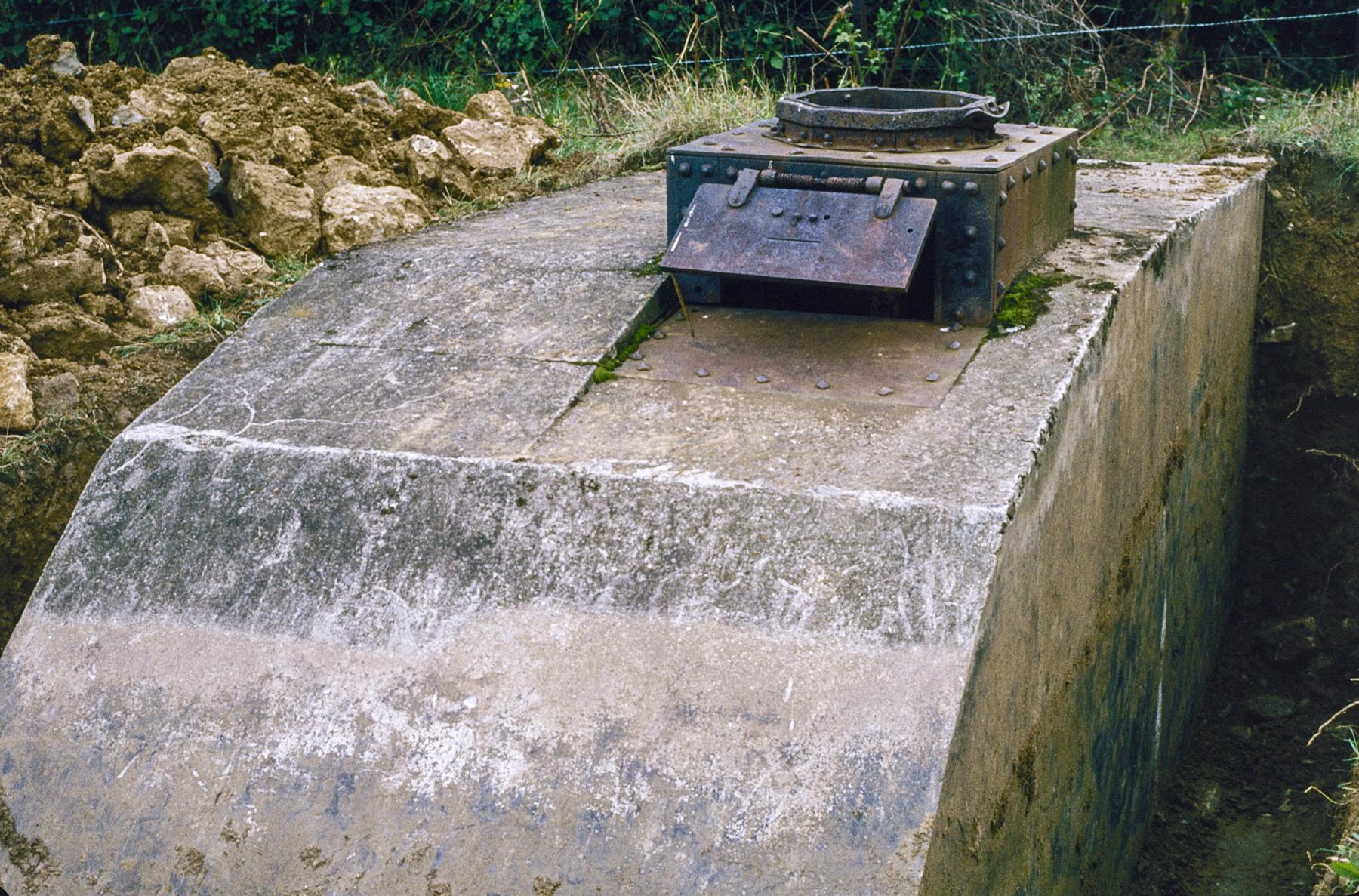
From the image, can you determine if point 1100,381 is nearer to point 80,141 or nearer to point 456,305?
point 456,305

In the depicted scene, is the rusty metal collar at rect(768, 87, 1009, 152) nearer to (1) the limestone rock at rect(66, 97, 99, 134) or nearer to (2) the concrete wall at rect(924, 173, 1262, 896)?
(2) the concrete wall at rect(924, 173, 1262, 896)

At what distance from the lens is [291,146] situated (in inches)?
170

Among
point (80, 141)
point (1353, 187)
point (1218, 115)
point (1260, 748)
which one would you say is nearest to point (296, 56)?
point (80, 141)

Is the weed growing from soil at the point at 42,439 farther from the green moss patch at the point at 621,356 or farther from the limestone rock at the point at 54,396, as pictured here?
the green moss patch at the point at 621,356

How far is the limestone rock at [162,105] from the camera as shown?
427cm

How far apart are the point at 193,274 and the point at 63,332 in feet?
1.29

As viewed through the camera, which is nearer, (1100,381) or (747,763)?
(747,763)

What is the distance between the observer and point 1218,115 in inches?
271

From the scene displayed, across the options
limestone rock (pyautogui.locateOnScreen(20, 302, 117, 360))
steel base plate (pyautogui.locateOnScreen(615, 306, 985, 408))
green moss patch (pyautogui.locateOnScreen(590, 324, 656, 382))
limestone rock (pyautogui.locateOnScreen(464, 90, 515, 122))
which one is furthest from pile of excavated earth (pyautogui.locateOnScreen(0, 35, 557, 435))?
steel base plate (pyautogui.locateOnScreen(615, 306, 985, 408))

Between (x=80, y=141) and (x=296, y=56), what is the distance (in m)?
5.04

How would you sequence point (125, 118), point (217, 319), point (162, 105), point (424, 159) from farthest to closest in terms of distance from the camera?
point (424, 159)
point (162, 105)
point (125, 118)
point (217, 319)

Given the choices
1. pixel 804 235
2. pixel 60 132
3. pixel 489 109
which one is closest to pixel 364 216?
pixel 60 132

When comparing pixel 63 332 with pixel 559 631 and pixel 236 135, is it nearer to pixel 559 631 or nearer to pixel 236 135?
pixel 236 135

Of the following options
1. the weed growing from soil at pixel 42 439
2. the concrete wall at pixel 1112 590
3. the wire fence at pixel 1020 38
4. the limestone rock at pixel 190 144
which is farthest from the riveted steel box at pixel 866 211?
the wire fence at pixel 1020 38
